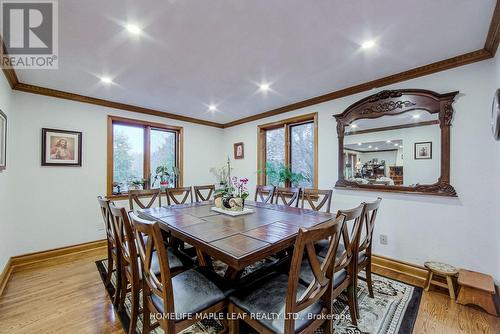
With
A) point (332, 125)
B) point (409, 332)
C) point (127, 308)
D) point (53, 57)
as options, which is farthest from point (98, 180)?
point (409, 332)

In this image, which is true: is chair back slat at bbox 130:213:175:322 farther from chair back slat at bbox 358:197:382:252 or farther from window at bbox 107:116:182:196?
window at bbox 107:116:182:196

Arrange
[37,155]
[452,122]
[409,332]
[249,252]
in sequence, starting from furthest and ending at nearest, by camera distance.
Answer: [37,155], [452,122], [409,332], [249,252]

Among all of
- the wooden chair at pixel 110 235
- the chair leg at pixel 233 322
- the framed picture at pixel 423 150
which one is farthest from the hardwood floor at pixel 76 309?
the framed picture at pixel 423 150

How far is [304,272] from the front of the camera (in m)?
1.68

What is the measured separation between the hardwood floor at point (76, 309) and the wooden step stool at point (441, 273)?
0.28ft

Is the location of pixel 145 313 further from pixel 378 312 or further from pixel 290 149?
pixel 290 149

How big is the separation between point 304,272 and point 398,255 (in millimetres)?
1736

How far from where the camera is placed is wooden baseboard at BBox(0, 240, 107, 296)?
246cm

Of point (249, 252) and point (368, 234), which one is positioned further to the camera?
point (368, 234)

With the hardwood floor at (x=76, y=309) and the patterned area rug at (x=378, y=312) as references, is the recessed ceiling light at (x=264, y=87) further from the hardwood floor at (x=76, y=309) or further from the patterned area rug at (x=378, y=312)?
the hardwood floor at (x=76, y=309)

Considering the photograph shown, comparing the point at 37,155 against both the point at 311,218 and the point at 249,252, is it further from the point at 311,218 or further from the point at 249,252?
the point at 311,218

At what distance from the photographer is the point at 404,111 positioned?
261cm

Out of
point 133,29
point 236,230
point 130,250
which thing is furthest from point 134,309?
point 133,29

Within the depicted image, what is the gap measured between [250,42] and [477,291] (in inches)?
119
